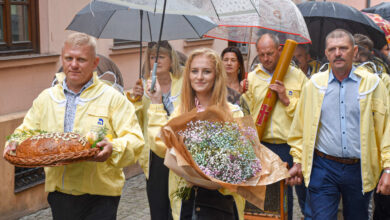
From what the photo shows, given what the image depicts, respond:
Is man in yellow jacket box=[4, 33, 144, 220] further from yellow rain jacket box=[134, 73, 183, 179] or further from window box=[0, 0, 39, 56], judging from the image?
window box=[0, 0, 39, 56]

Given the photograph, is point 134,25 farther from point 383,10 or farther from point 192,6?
point 383,10

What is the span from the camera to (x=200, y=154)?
3916 mm

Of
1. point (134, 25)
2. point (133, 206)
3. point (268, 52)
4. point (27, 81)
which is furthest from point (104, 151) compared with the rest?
point (133, 206)

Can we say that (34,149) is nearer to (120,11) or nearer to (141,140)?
(141,140)

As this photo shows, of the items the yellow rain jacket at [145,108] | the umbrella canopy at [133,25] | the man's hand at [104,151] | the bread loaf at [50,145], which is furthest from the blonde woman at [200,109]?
the umbrella canopy at [133,25]

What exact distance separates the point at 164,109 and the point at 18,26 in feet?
9.25

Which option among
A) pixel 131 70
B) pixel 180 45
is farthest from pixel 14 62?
pixel 180 45

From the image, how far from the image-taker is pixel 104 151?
393 centimetres

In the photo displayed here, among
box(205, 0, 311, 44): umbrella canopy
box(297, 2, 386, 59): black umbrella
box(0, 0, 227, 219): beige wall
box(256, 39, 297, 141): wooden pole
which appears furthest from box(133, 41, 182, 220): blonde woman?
box(297, 2, 386, 59): black umbrella

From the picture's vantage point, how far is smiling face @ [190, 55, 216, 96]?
173 inches

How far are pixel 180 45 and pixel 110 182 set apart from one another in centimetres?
738

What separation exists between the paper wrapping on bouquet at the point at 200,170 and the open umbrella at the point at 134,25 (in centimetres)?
216

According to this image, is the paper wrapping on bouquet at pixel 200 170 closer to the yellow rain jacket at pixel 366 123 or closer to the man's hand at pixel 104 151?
the man's hand at pixel 104 151

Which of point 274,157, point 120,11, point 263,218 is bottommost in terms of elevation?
point 263,218
